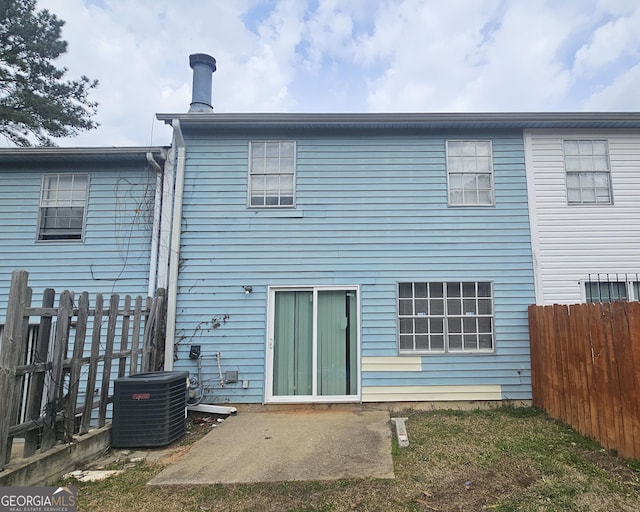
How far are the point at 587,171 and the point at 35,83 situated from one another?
16.6 metres

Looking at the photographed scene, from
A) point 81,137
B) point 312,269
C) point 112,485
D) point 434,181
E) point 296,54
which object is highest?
point 296,54

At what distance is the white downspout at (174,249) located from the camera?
6883mm

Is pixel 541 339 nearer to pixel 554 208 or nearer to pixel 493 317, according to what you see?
pixel 493 317

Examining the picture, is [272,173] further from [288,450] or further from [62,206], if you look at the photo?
[288,450]

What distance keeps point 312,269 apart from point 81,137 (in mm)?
12084

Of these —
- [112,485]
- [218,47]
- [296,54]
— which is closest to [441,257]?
[112,485]

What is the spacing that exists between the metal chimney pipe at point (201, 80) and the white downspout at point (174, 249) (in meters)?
1.73

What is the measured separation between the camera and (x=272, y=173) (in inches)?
292

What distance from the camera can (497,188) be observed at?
24.2 feet

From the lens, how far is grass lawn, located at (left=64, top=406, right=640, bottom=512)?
332cm

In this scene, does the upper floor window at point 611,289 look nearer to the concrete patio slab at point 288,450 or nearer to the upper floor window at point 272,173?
the concrete patio slab at point 288,450

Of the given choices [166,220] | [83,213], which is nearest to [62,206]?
[83,213]

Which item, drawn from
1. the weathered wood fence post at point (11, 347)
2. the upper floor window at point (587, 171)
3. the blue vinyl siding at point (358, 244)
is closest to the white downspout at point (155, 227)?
the blue vinyl siding at point (358, 244)

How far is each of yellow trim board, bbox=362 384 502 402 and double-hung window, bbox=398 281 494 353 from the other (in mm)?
638
